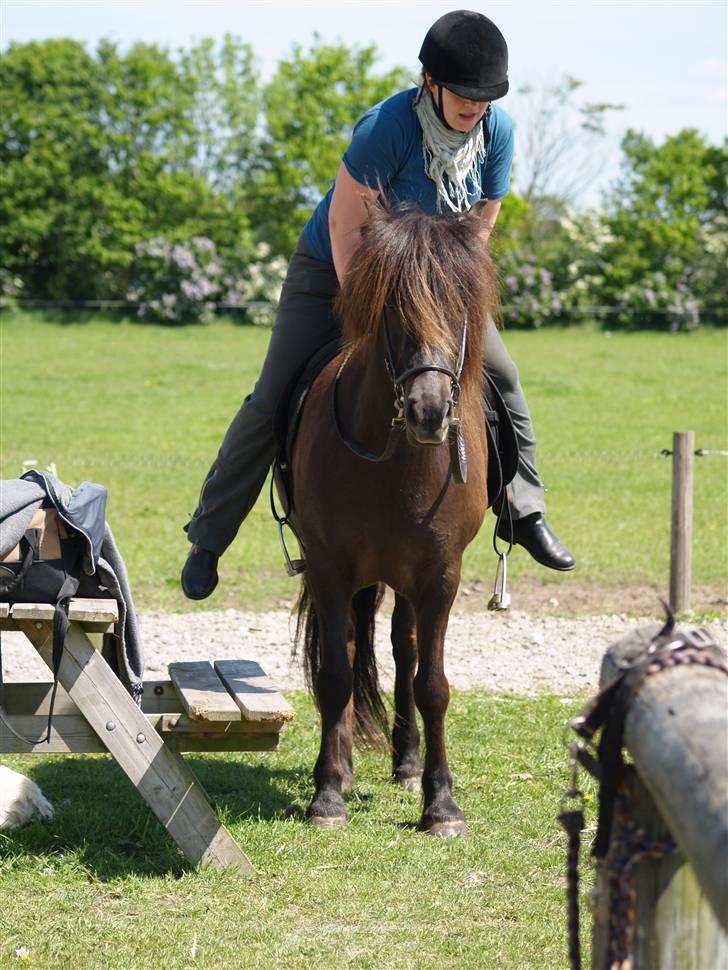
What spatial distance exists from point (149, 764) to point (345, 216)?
2.14 meters

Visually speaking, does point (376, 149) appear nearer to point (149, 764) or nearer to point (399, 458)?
point (399, 458)

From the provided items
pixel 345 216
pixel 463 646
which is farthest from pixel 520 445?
pixel 463 646

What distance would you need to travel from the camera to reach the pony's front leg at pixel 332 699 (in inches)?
190

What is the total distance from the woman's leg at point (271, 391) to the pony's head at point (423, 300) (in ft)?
2.47

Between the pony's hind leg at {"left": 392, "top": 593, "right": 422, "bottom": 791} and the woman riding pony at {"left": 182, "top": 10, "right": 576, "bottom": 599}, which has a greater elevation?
the woman riding pony at {"left": 182, "top": 10, "right": 576, "bottom": 599}

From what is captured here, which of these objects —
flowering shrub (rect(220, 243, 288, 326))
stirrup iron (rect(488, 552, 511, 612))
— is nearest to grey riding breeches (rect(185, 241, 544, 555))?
stirrup iron (rect(488, 552, 511, 612))

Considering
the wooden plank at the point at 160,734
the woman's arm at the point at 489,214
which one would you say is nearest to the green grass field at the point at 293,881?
the wooden plank at the point at 160,734

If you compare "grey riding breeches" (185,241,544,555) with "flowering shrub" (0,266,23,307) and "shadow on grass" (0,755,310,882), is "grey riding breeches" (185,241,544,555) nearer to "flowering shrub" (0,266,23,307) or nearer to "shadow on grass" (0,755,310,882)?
"shadow on grass" (0,755,310,882)

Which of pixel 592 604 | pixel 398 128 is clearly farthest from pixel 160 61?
pixel 398 128

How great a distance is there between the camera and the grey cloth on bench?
4062 mm

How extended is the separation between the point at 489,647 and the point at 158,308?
74.8 feet

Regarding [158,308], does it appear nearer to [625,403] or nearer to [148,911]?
[625,403]

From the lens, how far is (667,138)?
125 feet

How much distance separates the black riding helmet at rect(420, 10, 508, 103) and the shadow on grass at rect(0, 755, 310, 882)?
2857 mm
